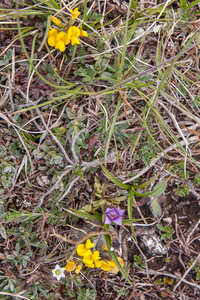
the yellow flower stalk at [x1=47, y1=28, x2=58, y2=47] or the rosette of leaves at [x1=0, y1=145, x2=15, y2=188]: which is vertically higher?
the yellow flower stalk at [x1=47, y1=28, x2=58, y2=47]

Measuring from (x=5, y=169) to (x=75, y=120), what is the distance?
888mm

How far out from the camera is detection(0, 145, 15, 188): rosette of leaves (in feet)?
7.86

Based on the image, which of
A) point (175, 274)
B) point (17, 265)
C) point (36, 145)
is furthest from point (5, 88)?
point (175, 274)

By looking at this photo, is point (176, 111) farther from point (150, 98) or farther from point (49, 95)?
point (49, 95)

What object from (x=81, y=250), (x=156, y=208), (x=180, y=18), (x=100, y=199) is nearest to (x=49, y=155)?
(x=100, y=199)

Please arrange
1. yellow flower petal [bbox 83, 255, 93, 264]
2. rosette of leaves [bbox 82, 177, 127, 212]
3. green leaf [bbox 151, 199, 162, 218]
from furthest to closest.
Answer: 1. green leaf [bbox 151, 199, 162, 218]
2. rosette of leaves [bbox 82, 177, 127, 212]
3. yellow flower petal [bbox 83, 255, 93, 264]

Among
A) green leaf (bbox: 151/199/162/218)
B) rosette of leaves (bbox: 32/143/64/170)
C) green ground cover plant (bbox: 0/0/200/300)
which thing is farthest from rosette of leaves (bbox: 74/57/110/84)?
green leaf (bbox: 151/199/162/218)

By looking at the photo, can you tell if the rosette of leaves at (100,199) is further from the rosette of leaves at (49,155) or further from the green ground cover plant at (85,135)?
the rosette of leaves at (49,155)

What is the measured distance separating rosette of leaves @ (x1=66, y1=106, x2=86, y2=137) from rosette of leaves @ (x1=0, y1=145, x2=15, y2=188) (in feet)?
2.32

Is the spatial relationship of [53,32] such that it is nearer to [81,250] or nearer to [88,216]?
[88,216]

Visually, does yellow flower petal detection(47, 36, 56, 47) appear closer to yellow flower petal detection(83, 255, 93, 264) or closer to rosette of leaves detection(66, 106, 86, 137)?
rosette of leaves detection(66, 106, 86, 137)

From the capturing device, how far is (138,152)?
2.71 m

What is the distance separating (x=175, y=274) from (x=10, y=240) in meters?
2.12

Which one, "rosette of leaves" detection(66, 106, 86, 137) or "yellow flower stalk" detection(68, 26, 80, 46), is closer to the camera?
"yellow flower stalk" detection(68, 26, 80, 46)
